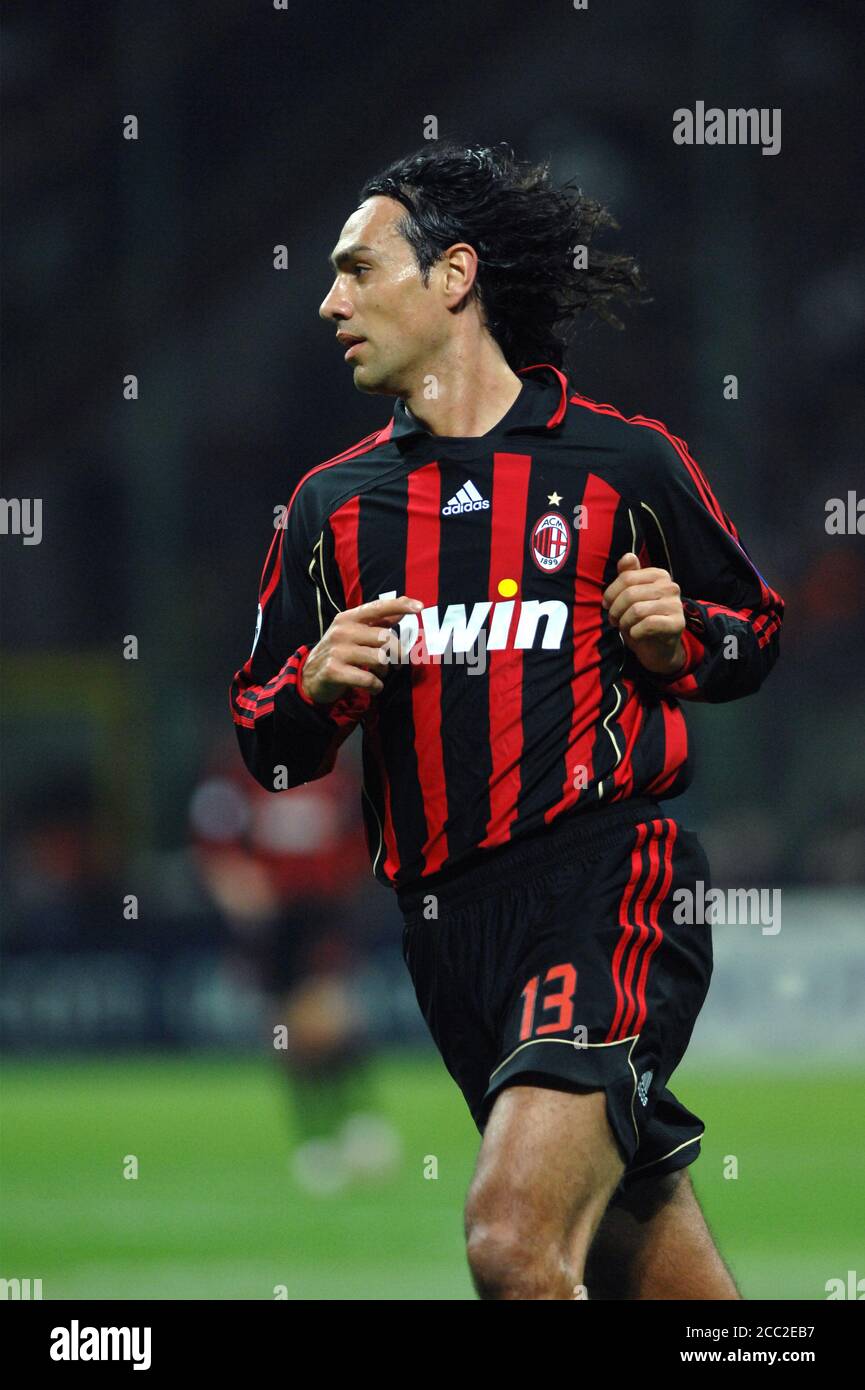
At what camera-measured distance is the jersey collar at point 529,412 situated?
384 centimetres

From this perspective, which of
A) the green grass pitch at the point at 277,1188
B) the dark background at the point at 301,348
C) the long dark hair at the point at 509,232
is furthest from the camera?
the dark background at the point at 301,348

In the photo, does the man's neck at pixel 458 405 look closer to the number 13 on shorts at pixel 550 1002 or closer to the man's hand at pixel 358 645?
the man's hand at pixel 358 645

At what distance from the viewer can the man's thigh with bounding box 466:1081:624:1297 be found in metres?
3.18

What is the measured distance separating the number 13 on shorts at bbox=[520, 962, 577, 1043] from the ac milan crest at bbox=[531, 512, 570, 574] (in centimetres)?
69

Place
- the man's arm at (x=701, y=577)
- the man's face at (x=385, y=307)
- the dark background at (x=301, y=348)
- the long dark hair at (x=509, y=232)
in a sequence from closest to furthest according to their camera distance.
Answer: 1. the man's arm at (x=701, y=577)
2. the man's face at (x=385, y=307)
3. the long dark hair at (x=509, y=232)
4. the dark background at (x=301, y=348)

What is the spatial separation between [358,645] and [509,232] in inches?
38.5

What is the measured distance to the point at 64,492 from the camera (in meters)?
19.2

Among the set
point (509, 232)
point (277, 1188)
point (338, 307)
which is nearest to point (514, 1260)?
point (338, 307)

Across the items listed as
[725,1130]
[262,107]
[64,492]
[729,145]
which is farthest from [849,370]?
[725,1130]

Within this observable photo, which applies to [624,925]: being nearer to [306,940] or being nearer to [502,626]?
[502,626]

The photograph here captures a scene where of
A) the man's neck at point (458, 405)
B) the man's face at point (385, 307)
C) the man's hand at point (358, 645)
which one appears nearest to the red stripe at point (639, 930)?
the man's hand at point (358, 645)

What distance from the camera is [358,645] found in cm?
350

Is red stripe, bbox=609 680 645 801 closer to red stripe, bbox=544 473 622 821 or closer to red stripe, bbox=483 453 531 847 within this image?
red stripe, bbox=544 473 622 821

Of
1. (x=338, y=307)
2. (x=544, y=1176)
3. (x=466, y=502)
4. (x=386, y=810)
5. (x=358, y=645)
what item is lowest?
(x=544, y=1176)
